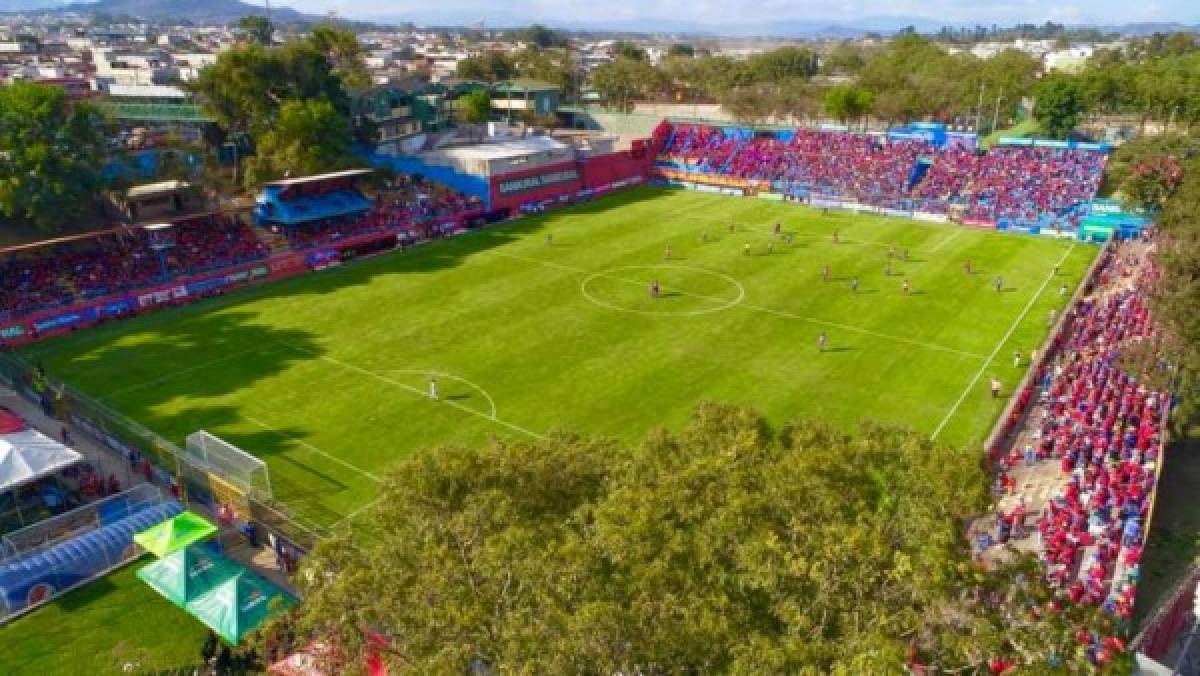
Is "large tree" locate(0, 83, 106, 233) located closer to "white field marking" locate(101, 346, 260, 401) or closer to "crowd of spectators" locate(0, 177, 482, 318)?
"crowd of spectators" locate(0, 177, 482, 318)

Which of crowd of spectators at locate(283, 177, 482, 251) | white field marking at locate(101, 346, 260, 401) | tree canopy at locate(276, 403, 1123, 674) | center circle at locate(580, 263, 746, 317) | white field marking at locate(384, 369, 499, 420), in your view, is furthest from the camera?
crowd of spectators at locate(283, 177, 482, 251)

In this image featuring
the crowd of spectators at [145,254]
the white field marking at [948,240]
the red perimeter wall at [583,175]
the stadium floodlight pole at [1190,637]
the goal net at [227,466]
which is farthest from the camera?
the red perimeter wall at [583,175]

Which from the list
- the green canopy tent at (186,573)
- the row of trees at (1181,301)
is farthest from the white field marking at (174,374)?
→ the row of trees at (1181,301)

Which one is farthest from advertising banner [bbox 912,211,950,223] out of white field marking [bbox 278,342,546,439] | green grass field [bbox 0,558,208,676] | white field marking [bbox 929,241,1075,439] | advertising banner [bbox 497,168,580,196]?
green grass field [bbox 0,558,208,676]

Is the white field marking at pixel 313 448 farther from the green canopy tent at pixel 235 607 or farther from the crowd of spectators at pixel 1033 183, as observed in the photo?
the crowd of spectators at pixel 1033 183

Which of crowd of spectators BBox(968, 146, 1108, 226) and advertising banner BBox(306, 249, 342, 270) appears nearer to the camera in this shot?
advertising banner BBox(306, 249, 342, 270)

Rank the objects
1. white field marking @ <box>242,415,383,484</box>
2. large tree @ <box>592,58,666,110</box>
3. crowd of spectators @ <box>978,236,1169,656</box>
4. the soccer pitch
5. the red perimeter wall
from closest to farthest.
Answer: crowd of spectators @ <box>978,236,1169,656</box> < white field marking @ <box>242,415,383,484</box> < the soccer pitch < the red perimeter wall < large tree @ <box>592,58,666,110</box>
